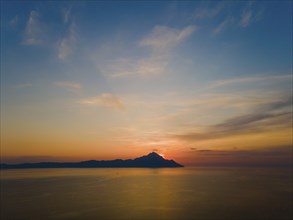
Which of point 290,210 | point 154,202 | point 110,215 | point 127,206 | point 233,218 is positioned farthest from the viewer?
point 154,202

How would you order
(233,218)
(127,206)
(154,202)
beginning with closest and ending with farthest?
(233,218)
(127,206)
(154,202)

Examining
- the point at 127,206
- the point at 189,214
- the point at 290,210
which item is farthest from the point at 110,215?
the point at 290,210

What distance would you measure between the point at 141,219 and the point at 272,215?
23.8 m

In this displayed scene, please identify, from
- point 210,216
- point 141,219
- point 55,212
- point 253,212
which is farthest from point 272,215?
point 55,212

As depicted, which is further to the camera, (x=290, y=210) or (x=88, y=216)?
(x=290, y=210)

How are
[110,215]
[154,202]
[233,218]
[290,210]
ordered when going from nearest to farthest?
[233,218] < [110,215] < [290,210] < [154,202]

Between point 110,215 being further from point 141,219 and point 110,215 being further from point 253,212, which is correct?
point 253,212

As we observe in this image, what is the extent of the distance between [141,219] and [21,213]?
2263 centimetres

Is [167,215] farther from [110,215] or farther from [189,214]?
[110,215]

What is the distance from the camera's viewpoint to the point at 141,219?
1767 inches

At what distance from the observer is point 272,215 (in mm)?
47156

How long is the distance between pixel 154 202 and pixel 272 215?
26758 mm

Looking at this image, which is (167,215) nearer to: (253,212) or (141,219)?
(141,219)

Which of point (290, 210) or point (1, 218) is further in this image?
point (290, 210)
